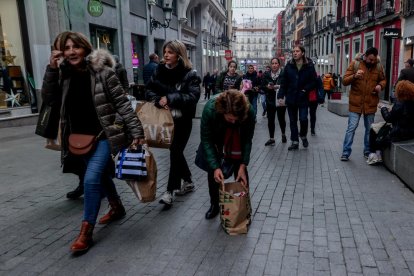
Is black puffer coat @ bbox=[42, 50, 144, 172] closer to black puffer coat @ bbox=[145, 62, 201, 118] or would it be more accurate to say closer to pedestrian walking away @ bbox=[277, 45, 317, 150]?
black puffer coat @ bbox=[145, 62, 201, 118]

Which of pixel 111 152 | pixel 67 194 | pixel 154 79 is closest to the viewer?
pixel 111 152

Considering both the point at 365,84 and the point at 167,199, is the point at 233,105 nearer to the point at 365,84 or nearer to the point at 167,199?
the point at 167,199

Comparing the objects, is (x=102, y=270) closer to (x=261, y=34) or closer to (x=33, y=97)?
(x=33, y=97)

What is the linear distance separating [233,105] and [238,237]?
1.25m

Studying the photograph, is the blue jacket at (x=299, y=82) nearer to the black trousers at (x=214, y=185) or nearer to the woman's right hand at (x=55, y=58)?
the black trousers at (x=214, y=185)

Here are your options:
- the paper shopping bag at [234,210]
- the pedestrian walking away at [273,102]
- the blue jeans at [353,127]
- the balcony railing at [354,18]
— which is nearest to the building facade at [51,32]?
the pedestrian walking away at [273,102]

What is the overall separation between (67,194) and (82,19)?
9245 millimetres

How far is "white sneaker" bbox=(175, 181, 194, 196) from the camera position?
16.3ft

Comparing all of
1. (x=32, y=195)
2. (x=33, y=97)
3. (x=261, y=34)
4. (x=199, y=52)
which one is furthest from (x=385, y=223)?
(x=261, y=34)

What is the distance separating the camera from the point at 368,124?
21.7ft

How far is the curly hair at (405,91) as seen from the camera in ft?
17.6

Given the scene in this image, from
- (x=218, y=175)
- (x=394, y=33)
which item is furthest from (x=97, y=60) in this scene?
(x=394, y=33)

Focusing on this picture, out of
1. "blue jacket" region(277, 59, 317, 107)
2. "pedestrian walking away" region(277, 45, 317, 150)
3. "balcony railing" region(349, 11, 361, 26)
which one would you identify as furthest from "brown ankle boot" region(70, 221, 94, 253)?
"balcony railing" region(349, 11, 361, 26)

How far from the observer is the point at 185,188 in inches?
198
